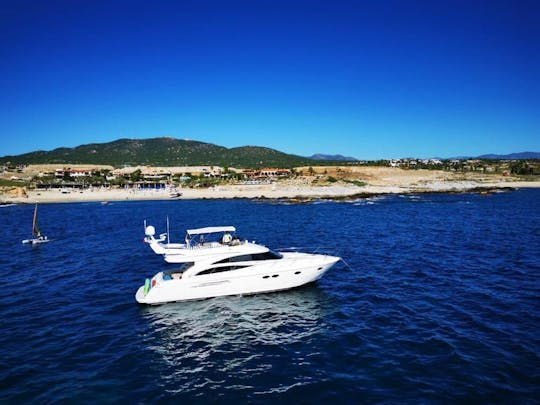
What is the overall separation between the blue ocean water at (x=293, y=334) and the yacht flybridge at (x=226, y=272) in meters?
0.79

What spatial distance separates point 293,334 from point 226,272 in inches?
239

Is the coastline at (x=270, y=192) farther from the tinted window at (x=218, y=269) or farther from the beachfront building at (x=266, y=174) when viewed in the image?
the tinted window at (x=218, y=269)

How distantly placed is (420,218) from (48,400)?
5555 centimetres

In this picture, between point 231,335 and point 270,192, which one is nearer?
point 231,335

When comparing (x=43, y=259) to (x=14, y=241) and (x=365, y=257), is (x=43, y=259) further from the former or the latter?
(x=365, y=257)

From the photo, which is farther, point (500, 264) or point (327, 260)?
point (500, 264)

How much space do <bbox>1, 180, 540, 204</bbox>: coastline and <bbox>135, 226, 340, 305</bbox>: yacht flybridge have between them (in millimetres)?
Result: 75922

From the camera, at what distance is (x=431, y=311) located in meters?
20.4

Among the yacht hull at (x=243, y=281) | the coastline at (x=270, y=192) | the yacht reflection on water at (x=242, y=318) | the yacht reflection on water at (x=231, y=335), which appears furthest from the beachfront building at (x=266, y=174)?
the yacht reflection on water at (x=231, y=335)

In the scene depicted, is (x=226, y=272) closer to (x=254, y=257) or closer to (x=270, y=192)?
(x=254, y=257)

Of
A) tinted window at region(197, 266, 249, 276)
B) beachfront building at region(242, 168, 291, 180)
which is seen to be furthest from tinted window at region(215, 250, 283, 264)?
beachfront building at region(242, 168, 291, 180)

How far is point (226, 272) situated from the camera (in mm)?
22578

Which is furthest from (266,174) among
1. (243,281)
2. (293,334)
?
(293,334)

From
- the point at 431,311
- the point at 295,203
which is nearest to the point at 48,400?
the point at 431,311
